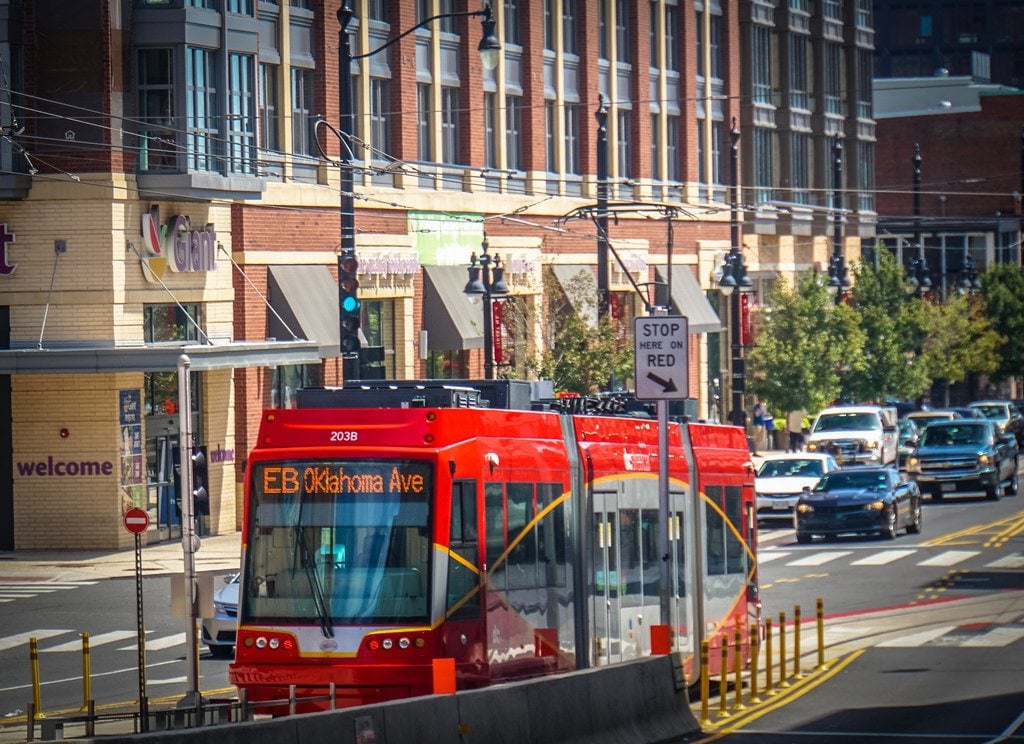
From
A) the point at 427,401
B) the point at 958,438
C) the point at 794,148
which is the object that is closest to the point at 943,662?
the point at 427,401

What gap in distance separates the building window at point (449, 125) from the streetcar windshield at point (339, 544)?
35.8 m

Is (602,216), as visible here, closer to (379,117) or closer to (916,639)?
(379,117)

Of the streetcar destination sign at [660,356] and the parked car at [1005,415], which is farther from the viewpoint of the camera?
the parked car at [1005,415]

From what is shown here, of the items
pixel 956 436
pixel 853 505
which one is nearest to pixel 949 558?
pixel 853 505

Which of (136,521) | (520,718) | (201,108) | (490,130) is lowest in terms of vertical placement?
(520,718)

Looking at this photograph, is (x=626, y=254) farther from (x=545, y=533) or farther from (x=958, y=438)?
(x=545, y=533)

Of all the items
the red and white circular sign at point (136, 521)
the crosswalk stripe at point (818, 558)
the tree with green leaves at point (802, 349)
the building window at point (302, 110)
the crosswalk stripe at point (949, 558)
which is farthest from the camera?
the tree with green leaves at point (802, 349)

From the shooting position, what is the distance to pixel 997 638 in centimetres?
2556

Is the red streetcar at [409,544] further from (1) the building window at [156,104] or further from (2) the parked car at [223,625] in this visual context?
(1) the building window at [156,104]

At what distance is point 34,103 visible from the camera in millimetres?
37844

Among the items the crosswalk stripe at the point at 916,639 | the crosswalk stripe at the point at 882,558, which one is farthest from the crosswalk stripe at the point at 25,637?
the crosswalk stripe at the point at 882,558

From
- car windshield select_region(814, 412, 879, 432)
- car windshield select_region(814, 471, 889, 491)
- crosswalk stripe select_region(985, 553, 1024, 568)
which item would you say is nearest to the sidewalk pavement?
car windshield select_region(814, 471, 889, 491)

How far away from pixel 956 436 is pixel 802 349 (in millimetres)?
13016

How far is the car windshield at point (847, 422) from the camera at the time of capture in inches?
2124
